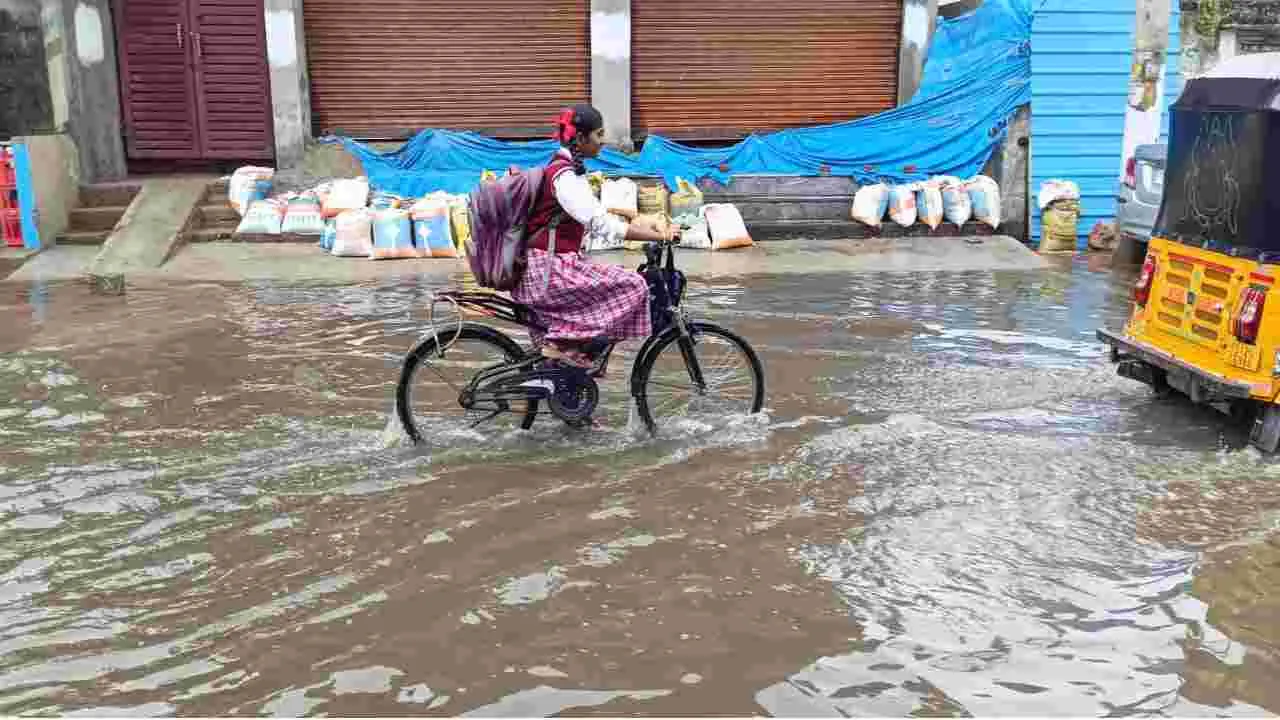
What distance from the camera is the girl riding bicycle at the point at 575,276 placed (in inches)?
214

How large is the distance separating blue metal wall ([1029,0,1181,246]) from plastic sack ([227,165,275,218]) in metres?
9.03

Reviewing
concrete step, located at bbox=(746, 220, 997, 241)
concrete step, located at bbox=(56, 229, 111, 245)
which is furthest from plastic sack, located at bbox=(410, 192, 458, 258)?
concrete step, located at bbox=(56, 229, 111, 245)

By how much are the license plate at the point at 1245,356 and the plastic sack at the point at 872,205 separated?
7.15m

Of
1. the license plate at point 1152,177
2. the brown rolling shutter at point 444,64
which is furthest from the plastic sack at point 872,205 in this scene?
the brown rolling shutter at point 444,64

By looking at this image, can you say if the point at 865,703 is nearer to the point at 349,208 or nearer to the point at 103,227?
the point at 349,208

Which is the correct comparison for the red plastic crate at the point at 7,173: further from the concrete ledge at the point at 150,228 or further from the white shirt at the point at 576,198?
the white shirt at the point at 576,198

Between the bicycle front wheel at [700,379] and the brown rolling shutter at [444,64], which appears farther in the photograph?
the brown rolling shutter at [444,64]

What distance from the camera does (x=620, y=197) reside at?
39.7ft

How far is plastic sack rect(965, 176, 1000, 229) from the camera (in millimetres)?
12711

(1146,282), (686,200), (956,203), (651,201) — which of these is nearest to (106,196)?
(651,201)

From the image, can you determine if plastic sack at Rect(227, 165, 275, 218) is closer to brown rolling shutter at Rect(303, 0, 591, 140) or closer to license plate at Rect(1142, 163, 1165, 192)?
brown rolling shutter at Rect(303, 0, 591, 140)

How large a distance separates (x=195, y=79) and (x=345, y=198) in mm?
3358

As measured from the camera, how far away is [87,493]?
5160 mm

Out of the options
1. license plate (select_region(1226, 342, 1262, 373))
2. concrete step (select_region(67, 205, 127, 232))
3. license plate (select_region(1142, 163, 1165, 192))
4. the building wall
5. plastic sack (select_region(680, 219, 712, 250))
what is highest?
the building wall
